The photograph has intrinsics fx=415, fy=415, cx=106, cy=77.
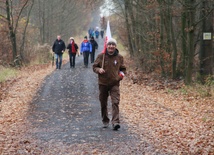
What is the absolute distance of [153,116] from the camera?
38.1ft

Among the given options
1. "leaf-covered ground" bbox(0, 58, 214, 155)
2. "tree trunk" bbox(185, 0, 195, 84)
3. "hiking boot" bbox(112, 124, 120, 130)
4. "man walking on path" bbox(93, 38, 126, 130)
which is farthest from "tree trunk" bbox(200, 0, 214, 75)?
"hiking boot" bbox(112, 124, 120, 130)

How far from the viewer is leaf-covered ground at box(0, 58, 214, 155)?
8.18 metres

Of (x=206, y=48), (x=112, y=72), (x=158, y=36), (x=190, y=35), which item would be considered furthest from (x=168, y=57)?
(x=112, y=72)

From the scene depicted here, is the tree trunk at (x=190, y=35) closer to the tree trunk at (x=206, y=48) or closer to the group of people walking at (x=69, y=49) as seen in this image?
the tree trunk at (x=206, y=48)

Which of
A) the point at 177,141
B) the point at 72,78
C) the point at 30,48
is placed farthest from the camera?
the point at 30,48

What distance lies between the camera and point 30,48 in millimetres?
31062

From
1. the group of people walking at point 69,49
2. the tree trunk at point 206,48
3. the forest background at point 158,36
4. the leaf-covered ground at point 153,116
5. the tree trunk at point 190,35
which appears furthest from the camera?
the group of people walking at point 69,49

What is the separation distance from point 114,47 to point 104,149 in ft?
8.27

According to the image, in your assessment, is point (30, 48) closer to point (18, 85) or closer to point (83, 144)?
point (18, 85)

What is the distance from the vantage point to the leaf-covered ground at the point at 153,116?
26.8 ft

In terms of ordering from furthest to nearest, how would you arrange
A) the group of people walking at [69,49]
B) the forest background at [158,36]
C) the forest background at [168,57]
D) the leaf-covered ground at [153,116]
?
the group of people walking at [69,49] < the forest background at [158,36] < the forest background at [168,57] < the leaf-covered ground at [153,116]

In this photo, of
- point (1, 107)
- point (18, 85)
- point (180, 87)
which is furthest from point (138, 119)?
point (18, 85)

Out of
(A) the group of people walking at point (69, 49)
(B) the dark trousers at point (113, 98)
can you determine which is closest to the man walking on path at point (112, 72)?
(B) the dark trousers at point (113, 98)

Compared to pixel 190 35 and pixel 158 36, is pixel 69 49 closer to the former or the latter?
pixel 158 36
